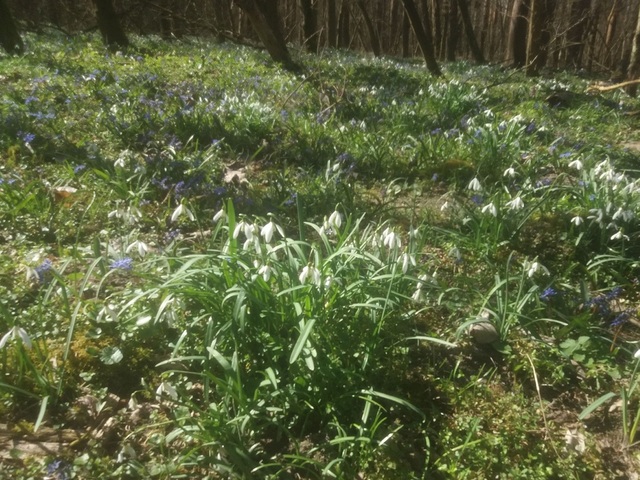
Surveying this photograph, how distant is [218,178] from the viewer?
424cm

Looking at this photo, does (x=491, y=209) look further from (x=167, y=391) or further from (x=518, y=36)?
(x=518, y=36)

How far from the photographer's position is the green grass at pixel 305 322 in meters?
2.02

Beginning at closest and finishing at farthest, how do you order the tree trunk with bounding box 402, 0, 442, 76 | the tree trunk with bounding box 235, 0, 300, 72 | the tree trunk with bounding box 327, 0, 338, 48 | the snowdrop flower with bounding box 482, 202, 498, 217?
the snowdrop flower with bounding box 482, 202, 498, 217 < the tree trunk with bounding box 235, 0, 300, 72 < the tree trunk with bounding box 402, 0, 442, 76 < the tree trunk with bounding box 327, 0, 338, 48

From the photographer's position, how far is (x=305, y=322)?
7.07ft

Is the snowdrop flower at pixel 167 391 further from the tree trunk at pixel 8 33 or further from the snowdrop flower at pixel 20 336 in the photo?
the tree trunk at pixel 8 33

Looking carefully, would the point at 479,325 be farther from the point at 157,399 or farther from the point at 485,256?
the point at 157,399

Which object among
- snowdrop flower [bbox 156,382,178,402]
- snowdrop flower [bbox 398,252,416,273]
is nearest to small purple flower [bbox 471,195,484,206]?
snowdrop flower [bbox 398,252,416,273]

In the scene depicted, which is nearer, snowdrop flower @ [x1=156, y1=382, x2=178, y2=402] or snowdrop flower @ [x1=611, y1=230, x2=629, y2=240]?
snowdrop flower @ [x1=156, y1=382, x2=178, y2=402]

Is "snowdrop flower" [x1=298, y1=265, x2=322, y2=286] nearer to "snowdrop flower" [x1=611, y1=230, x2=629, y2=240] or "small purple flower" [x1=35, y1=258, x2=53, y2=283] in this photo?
"small purple flower" [x1=35, y1=258, x2=53, y2=283]

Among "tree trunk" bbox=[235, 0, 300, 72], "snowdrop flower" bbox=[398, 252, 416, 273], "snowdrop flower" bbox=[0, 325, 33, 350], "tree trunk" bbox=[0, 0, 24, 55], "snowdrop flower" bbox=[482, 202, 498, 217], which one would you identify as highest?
"tree trunk" bbox=[0, 0, 24, 55]

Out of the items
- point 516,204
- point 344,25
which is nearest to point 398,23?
point 344,25

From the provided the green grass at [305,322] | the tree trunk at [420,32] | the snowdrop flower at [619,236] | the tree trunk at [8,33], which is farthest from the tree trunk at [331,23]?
the snowdrop flower at [619,236]

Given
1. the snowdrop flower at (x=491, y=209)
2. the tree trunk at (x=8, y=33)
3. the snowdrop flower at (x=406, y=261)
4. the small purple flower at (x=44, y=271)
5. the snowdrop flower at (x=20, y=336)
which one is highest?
the tree trunk at (x=8, y=33)

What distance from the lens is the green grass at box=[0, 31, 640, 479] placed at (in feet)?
6.64
